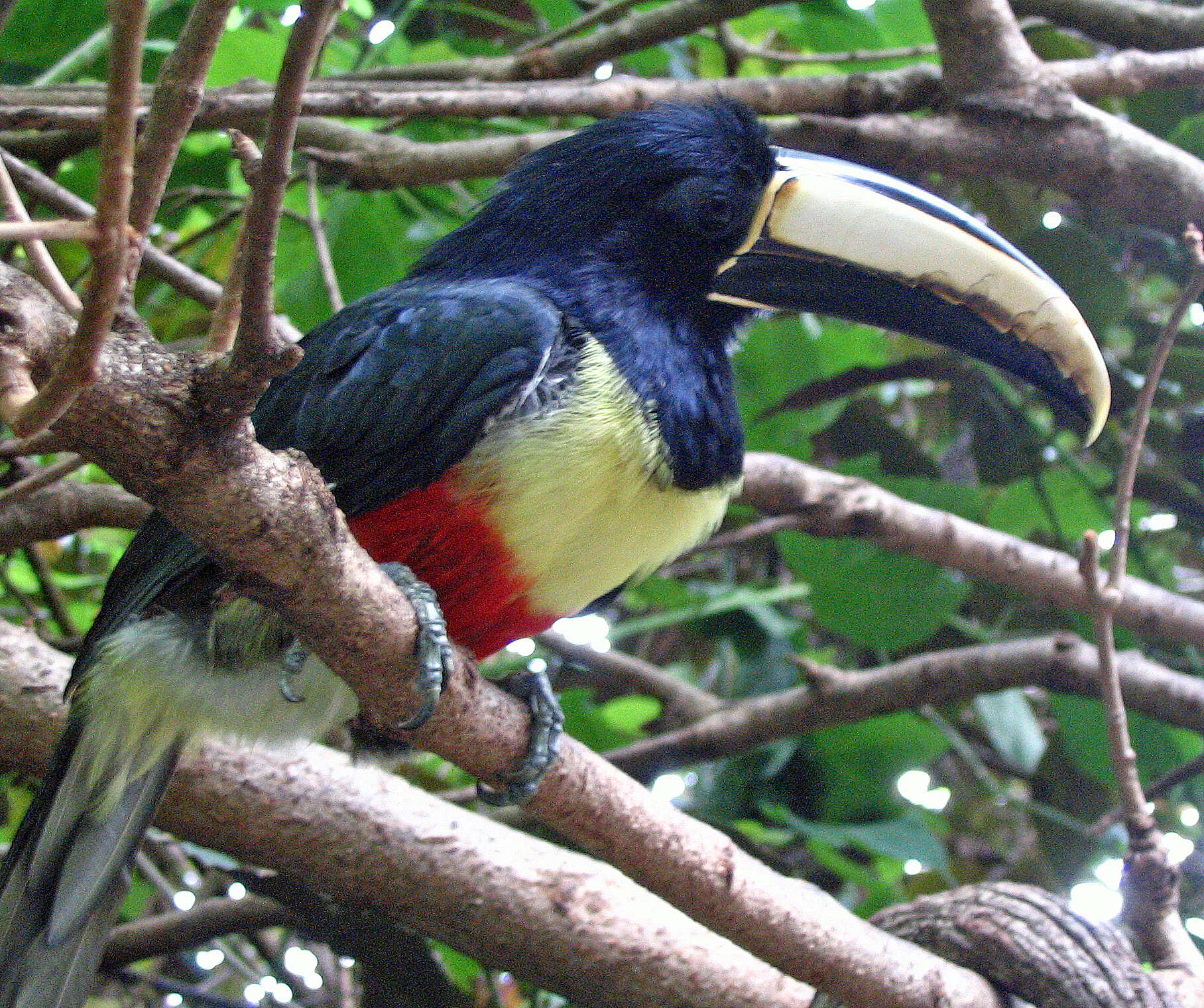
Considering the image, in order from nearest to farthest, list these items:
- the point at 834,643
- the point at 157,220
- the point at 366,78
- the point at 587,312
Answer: the point at 587,312 < the point at 366,78 < the point at 157,220 < the point at 834,643

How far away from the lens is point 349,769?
7.19 feet

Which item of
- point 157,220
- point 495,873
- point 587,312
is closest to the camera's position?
point 587,312

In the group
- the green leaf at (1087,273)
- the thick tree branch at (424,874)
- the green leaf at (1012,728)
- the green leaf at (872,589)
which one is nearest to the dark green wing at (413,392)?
the thick tree branch at (424,874)

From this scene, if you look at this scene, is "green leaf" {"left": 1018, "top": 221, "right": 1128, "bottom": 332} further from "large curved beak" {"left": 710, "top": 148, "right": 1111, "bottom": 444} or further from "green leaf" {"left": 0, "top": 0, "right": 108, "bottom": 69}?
"green leaf" {"left": 0, "top": 0, "right": 108, "bottom": 69}

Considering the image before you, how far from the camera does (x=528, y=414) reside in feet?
5.88

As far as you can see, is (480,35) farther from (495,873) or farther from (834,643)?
(495,873)

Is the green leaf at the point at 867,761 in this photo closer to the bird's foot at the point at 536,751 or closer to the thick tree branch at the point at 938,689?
the thick tree branch at the point at 938,689

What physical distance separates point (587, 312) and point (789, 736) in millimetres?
1231

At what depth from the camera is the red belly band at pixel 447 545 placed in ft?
5.88

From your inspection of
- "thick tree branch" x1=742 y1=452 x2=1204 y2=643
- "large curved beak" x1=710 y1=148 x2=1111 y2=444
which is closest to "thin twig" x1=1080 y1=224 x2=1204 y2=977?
"large curved beak" x1=710 y1=148 x2=1111 y2=444

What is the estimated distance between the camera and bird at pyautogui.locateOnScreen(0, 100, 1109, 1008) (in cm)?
178

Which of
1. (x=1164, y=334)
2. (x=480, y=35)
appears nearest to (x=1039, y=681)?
(x=1164, y=334)

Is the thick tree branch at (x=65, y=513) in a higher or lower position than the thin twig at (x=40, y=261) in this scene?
lower

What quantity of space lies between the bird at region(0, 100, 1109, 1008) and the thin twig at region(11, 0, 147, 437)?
2.25 feet
